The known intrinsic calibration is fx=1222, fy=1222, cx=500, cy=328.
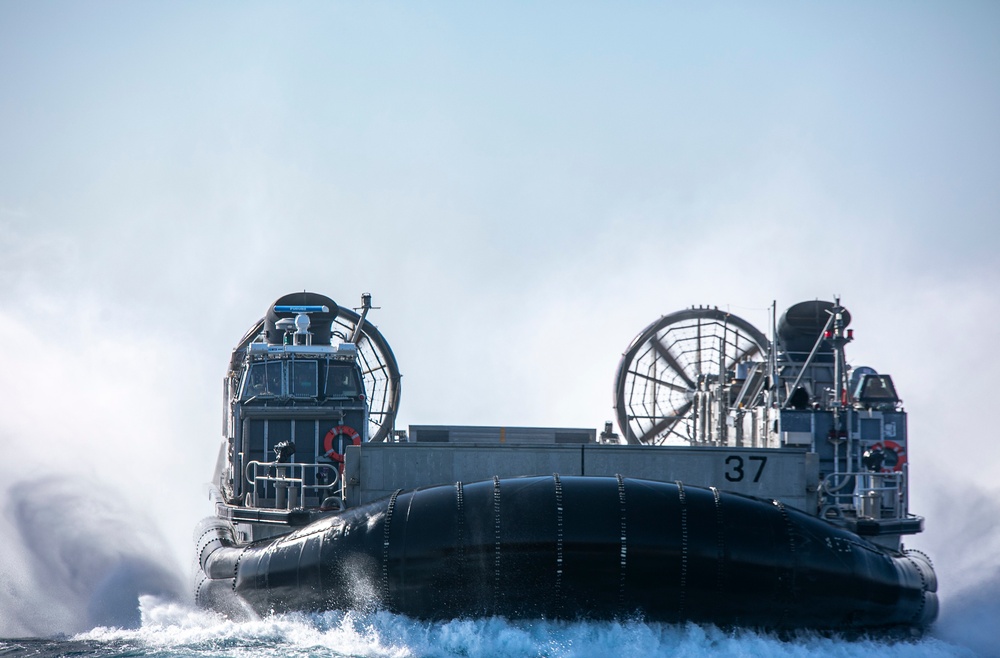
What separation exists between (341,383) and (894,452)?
802 cm

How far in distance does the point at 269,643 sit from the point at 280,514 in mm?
1972

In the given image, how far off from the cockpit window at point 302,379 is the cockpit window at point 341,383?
0.19 metres

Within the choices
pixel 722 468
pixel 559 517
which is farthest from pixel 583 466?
pixel 559 517

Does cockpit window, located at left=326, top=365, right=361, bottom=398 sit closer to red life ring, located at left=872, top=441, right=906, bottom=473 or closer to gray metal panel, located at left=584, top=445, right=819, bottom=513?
gray metal panel, located at left=584, top=445, right=819, bottom=513

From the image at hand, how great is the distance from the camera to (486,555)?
11.7m

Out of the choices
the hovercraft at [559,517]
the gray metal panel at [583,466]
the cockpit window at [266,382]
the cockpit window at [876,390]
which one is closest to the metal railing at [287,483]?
the hovercraft at [559,517]

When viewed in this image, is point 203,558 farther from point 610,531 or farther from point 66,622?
point 610,531

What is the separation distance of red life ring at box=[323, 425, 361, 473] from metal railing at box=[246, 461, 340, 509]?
6.5 inches

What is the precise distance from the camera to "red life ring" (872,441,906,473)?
57.7 ft

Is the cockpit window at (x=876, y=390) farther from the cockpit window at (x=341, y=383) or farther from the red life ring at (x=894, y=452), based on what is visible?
the cockpit window at (x=341, y=383)

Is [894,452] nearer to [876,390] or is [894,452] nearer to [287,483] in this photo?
[876,390]

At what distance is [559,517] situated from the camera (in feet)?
38.5

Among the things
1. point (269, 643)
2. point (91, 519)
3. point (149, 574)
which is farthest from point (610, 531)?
point (91, 519)

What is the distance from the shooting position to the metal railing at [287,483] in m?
14.3
